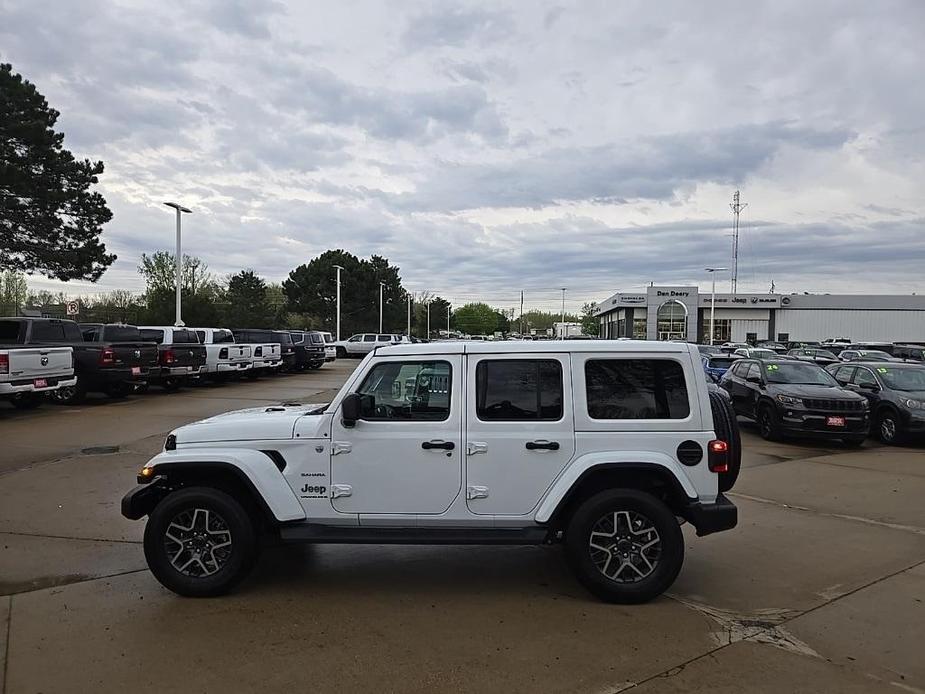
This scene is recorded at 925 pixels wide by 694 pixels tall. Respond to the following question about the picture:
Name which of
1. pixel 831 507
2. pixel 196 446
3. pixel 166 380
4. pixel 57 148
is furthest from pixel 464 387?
pixel 57 148

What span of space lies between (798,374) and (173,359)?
16.0 meters

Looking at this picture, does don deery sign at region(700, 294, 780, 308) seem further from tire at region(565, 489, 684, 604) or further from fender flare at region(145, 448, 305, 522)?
fender flare at region(145, 448, 305, 522)

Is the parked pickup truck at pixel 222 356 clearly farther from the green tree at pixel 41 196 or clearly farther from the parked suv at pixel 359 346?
the parked suv at pixel 359 346

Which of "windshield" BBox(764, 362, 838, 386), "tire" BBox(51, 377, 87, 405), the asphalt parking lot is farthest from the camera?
"tire" BBox(51, 377, 87, 405)

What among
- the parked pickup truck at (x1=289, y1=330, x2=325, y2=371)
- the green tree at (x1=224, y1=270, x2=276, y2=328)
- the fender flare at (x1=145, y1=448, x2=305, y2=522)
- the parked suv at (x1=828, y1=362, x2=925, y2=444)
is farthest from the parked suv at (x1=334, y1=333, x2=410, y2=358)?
the fender flare at (x1=145, y1=448, x2=305, y2=522)

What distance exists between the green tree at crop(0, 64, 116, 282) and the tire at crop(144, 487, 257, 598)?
28.0m

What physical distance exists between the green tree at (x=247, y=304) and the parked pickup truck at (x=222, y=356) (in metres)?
26.9

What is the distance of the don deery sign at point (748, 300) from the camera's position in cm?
8069

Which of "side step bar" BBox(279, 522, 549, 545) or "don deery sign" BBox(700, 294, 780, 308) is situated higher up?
"don deery sign" BBox(700, 294, 780, 308)

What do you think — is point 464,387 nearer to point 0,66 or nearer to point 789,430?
point 789,430

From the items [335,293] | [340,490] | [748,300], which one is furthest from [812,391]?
[748,300]

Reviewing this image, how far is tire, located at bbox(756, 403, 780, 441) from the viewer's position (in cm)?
1279

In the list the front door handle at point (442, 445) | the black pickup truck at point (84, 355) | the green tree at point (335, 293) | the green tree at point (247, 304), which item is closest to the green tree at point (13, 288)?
the green tree at point (247, 304)

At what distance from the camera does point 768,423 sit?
13062mm
